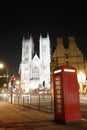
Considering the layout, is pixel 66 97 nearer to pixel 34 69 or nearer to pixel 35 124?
pixel 35 124

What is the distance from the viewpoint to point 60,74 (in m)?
9.34

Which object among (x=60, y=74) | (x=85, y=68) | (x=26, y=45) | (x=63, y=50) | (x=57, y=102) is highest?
(x=26, y=45)

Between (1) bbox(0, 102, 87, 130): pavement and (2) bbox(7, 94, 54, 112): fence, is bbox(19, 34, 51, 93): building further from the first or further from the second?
(1) bbox(0, 102, 87, 130): pavement

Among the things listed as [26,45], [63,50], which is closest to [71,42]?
[63,50]

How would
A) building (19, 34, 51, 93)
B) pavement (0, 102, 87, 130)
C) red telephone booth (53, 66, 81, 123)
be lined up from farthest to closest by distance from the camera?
building (19, 34, 51, 93) < red telephone booth (53, 66, 81, 123) < pavement (0, 102, 87, 130)

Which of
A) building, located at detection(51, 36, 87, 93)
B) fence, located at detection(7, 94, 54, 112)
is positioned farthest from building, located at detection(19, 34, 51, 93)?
fence, located at detection(7, 94, 54, 112)

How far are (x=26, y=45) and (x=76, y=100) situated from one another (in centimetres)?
12687

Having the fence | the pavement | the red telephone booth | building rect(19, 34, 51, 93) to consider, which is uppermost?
building rect(19, 34, 51, 93)

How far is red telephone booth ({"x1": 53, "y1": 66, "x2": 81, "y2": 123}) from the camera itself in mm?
8906

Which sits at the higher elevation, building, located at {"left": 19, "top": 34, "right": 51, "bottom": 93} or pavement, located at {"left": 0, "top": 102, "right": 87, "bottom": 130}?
building, located at {"left": 19, "top": 34, "right": 51, "bottom": 93}

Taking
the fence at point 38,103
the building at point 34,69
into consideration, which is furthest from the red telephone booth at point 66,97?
the building at point 34,69

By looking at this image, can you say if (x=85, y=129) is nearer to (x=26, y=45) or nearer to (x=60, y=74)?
(x=60, y=74)

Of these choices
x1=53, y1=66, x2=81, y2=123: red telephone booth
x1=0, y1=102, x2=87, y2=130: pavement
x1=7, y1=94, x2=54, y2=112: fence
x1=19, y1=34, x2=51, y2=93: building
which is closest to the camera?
x1=0, y1=102, x2=87, y2=130: pavement

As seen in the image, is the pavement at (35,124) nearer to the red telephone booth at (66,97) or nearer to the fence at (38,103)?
the red telephone booth at (66,97)
